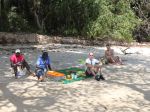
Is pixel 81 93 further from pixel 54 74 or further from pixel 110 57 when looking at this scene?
pixel 110 57

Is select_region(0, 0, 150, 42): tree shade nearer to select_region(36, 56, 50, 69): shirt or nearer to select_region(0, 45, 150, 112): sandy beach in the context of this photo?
select_region(0, 45, 150, 112): sandy beach

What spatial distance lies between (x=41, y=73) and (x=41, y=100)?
2.79 metres

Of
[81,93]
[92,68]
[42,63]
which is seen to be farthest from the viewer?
[92,68]

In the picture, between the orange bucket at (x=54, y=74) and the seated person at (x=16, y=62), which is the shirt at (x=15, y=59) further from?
the orange bucket at (x=54, y=74)

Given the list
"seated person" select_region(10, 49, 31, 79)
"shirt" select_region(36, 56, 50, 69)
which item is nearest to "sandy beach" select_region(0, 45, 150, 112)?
"seated person" select_region(10, 49, 31, 79)

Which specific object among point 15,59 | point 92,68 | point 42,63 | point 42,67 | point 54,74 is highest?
point 15,59

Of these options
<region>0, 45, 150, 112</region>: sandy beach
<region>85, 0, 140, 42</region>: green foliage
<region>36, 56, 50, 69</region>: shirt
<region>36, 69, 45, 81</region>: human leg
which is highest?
<region>85, 0, 140, 42</region>: green foliage

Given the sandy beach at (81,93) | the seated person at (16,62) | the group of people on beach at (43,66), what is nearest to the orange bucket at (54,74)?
the group of people on beach at (43,66)

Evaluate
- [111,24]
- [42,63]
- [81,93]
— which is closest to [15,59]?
[42,63]

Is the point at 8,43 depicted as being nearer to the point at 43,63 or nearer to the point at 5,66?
the point at 5,66

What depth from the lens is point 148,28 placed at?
1216 inches

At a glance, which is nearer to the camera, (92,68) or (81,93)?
(81,93)

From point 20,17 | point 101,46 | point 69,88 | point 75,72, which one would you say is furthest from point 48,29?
point 69,88

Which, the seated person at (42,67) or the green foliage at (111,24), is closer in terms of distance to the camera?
the seated person at (42,67)
